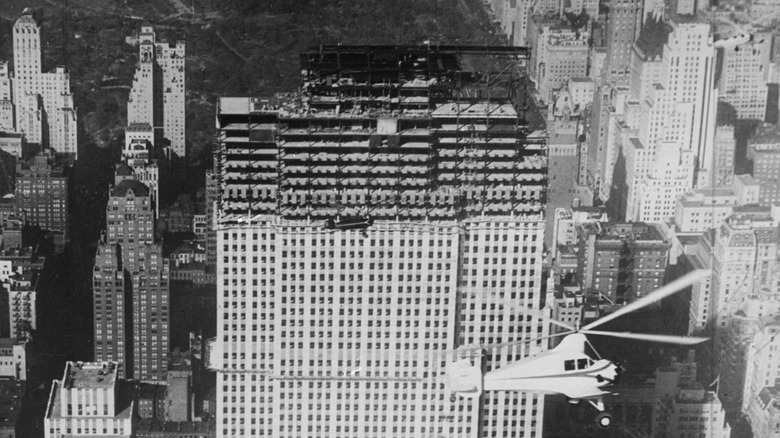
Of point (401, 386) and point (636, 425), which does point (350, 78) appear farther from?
point (636, 425)

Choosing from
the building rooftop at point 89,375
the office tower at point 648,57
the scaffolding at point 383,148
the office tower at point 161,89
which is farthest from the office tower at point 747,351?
the building rooftop at point 89,375

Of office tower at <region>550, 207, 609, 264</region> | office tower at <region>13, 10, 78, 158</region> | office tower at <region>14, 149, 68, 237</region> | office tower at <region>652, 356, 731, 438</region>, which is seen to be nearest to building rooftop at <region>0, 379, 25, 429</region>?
office tower at <region>14, 149, 68, 237</region>

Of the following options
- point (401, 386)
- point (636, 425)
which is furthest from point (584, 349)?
point (636, 425)

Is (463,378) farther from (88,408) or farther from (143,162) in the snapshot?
(143,162)

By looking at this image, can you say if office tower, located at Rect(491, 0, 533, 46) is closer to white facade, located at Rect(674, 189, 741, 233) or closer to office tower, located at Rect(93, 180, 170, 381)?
white facade, located at Rect(674, 189, 741, 233)

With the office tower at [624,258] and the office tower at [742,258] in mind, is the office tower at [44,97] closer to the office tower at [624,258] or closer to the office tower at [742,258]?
the office tower at [624,258]

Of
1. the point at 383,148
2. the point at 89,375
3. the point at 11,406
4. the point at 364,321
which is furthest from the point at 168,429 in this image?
the point at 383,148
